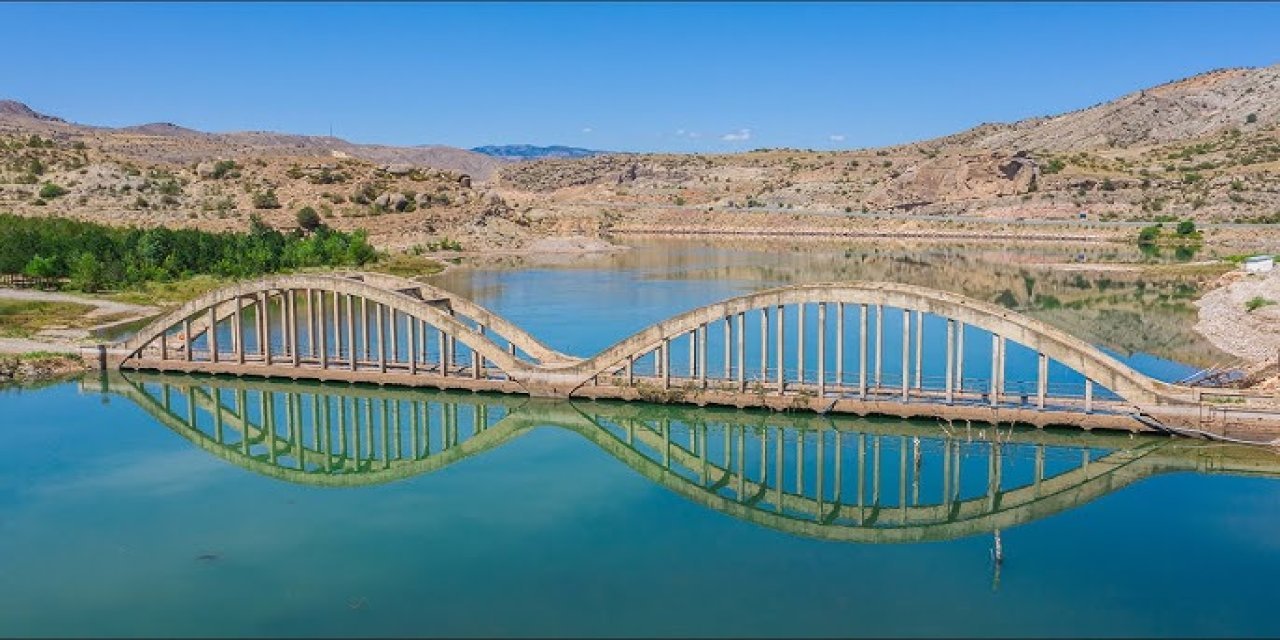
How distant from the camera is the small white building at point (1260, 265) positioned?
233 ft

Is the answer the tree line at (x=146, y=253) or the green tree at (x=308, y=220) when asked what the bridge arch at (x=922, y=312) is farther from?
the green tree at (x=308, y=220)

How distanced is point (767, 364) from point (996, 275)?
53.3m

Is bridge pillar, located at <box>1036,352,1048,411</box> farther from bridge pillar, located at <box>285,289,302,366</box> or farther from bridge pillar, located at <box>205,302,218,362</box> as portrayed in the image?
bridge pillar, located at <box>205,302,218,362</box>


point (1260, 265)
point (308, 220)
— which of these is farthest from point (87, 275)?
point (1260, 265)

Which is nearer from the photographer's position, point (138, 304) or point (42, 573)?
point (42, 573)

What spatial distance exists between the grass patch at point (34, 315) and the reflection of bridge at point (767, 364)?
29.9 ft

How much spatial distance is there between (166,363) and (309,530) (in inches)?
846

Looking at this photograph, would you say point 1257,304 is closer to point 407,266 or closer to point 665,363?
point 665,363

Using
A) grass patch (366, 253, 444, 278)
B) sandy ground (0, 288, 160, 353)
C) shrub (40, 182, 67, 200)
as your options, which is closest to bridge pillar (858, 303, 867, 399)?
sandy ground (0, 288, 160, 353)

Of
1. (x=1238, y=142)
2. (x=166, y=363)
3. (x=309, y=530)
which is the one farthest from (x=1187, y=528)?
(x=1238, y=142)

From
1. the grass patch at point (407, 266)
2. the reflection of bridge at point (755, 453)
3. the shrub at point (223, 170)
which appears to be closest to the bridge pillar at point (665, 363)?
the reflection of bridge at point (755, 453)

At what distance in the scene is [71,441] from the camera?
35.9 metres

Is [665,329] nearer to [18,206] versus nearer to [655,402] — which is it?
[655,402]

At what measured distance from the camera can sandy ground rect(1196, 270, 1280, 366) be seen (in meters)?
48.8
